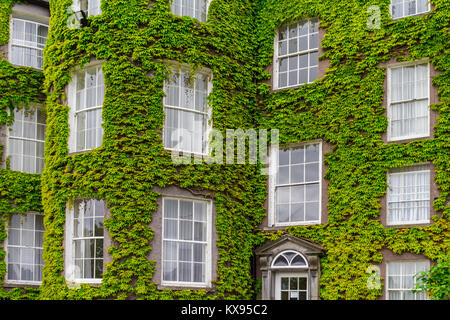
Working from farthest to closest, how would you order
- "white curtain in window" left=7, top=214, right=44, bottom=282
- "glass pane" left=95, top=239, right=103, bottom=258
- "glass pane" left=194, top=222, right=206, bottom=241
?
"white curtain in window" left=7, top=214, right=44, bottom=282 → "glass pane" left=194, top=222, right=206, bottom=241 → "glass pane" left=95, top=239, right=103, bottom=258

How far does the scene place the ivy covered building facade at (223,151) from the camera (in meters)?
18.1

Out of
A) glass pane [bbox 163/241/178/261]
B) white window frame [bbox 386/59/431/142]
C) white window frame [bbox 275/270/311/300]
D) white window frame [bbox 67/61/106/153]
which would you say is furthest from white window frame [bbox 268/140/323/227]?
white window frame [bbox 67/61/106/153]

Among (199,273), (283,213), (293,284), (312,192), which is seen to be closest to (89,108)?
(199,273)

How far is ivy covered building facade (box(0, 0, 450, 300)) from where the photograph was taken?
18.1 metres

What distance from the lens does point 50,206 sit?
19.3m

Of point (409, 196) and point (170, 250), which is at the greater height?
point (409, 196)

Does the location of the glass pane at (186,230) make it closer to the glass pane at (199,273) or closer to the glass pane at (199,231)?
the glass pane at (199,231)

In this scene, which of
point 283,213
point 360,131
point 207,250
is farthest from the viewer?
point 283,213

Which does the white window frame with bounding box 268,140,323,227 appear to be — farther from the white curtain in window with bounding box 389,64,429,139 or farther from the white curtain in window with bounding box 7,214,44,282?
the white curtain in window with bounding box 7,214,44,282

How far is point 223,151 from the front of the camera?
19641 millimetres

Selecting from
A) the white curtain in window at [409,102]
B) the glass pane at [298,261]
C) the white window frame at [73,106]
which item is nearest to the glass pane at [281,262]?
the glass pane at [298,261]

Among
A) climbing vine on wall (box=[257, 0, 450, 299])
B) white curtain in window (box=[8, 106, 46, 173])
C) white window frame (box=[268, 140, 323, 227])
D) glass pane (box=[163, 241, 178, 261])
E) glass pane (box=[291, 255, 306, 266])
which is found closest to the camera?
climbing vine on wall (box=[257, 0, 450, 299])

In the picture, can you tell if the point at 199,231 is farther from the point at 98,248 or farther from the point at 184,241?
the point at 98,248

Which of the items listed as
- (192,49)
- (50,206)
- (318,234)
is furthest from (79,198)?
(318,234)
